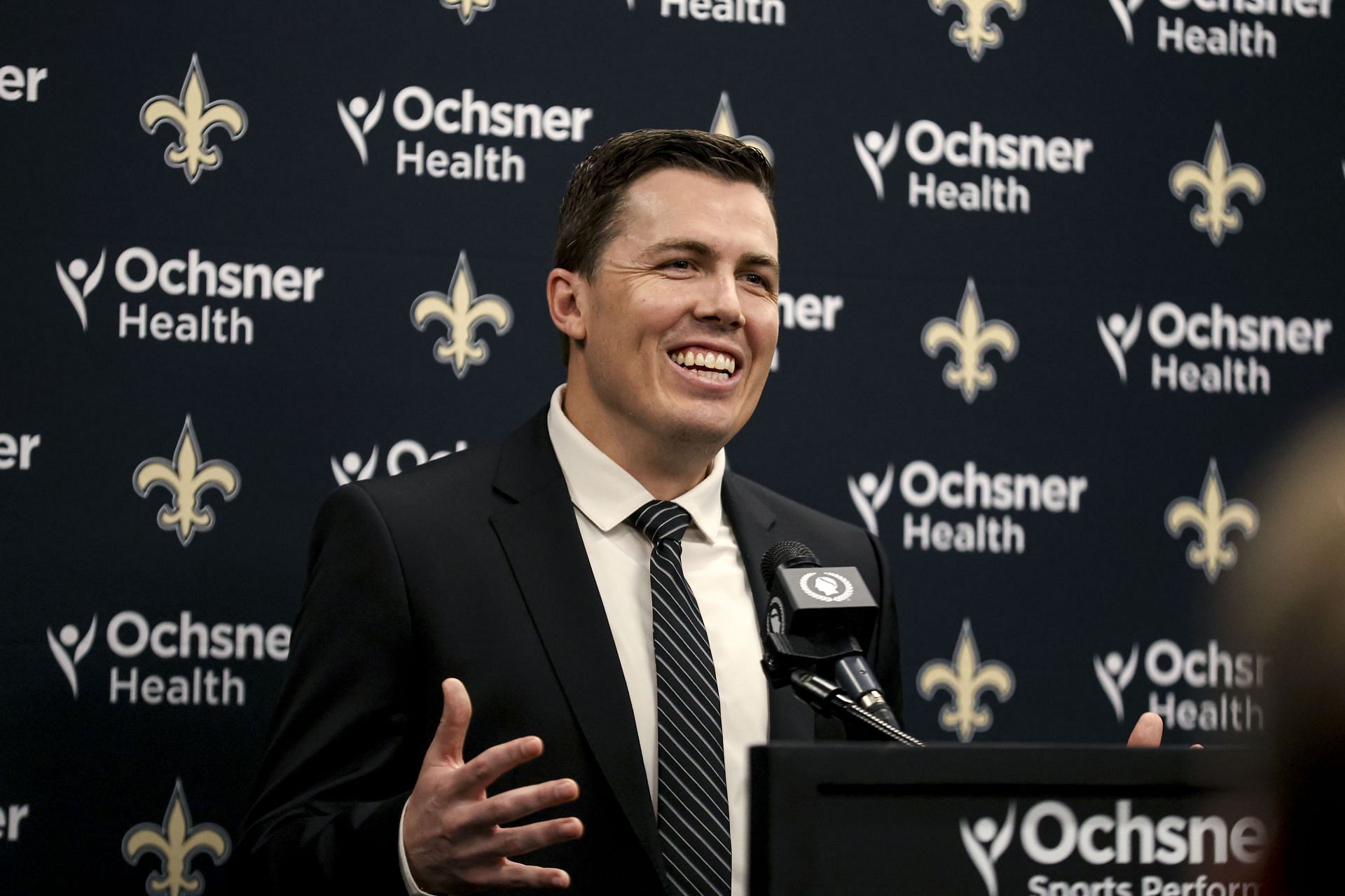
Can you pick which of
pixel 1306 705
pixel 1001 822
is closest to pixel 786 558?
pixel 1001 822

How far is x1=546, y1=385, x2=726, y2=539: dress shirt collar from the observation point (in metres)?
2.02

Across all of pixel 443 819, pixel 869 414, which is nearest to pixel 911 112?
pixel 869 414

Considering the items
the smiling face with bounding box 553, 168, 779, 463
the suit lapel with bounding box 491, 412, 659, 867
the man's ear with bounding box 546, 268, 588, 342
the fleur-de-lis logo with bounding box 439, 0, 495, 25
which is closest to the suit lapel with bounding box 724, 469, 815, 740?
the smiling face with bounding box 553, 168, 779, 463

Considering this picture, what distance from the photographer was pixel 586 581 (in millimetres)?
1908

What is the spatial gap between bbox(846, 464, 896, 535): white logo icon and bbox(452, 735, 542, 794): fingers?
1436mm

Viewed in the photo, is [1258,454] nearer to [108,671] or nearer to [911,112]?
[911,112]

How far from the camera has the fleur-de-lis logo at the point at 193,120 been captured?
8.04ft

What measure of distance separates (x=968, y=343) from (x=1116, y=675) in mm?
753

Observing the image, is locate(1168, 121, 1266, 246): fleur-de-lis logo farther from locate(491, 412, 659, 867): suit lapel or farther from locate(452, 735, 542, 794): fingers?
locate(452, 735, 542, 794): fingers

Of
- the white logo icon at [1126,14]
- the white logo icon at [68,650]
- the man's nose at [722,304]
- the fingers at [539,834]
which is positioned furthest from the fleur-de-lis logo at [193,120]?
the white logo icon at [1126,14]

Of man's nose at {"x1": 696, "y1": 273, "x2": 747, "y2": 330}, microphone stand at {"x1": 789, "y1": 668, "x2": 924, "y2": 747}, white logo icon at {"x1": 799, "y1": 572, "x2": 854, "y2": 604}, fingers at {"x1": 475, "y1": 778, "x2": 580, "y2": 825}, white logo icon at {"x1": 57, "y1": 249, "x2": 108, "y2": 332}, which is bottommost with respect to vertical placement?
fingers at {"x1": 475, "y1": 778, "x2": 580, "y2": 825}

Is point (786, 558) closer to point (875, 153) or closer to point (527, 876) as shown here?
point (527, 876)

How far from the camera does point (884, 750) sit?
0.86 meters

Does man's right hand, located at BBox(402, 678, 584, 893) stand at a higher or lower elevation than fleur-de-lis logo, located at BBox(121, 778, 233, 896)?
higher
